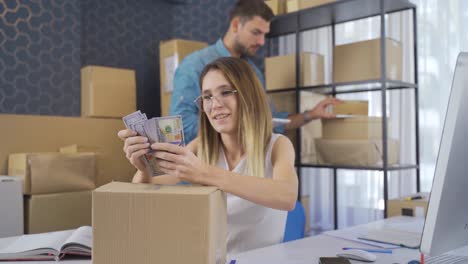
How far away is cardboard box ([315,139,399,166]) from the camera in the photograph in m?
2.72

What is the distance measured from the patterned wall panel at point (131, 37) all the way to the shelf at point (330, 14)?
0.93 metres

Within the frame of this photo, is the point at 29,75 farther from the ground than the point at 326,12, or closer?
closer

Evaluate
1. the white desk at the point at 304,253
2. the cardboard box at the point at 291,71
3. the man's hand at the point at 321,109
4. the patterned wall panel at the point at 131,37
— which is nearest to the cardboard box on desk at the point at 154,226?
the white desk at the point at 304,253

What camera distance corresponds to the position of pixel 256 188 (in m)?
1.21

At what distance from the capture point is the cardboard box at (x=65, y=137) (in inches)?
97.1

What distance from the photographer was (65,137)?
2695mm

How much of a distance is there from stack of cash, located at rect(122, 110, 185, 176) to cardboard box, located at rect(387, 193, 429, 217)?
3.97 ft

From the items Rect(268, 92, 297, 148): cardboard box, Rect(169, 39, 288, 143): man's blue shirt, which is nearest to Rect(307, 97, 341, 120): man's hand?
Rect(268, 92, 297, 148): cardboard box

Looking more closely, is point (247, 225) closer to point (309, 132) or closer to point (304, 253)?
point (304, 253)

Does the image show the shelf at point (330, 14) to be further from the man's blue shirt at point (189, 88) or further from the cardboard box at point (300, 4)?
the man's blue shirt at point (189, 88)

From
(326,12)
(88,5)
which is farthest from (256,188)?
(88,5)

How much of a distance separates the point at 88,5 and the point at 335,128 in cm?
196

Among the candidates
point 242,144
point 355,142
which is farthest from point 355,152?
point 242,144

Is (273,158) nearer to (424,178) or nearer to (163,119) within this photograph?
(163,119)
